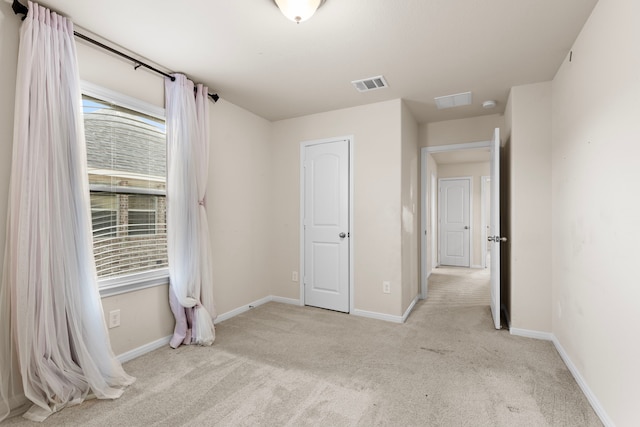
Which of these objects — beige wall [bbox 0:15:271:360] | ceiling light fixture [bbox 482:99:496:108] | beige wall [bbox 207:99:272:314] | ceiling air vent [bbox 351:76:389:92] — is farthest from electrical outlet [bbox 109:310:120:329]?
ceiling light fixture [bbox 482:99:496:108]

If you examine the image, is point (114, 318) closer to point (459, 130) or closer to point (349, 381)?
point (349, 381)

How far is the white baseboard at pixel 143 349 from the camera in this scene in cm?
249

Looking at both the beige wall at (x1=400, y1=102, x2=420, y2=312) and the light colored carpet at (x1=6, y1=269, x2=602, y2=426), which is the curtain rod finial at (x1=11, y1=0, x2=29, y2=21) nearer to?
the light colored carpet at (x1=6, y1=269, x2=602, y2=426)

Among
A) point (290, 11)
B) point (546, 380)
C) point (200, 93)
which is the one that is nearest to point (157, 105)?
point (200, 93)

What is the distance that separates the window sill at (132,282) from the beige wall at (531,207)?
11.0ft

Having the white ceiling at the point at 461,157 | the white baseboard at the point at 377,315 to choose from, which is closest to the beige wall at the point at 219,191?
the white baseboard at the point at 377,315

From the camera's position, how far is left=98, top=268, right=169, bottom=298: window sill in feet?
7.79

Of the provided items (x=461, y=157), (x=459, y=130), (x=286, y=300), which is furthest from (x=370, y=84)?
(x=461, y=157)

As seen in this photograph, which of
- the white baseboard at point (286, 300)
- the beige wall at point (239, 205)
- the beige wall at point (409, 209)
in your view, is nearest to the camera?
the beige wall at point (239, 205)

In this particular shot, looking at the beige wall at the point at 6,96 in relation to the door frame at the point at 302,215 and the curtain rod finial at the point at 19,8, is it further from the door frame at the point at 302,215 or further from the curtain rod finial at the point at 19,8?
the door frame at the point at 302,215

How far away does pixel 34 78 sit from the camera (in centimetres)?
191

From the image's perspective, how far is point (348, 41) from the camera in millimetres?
2311

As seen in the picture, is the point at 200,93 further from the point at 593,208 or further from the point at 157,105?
the point at 593,208

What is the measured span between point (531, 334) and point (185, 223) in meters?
3.44
